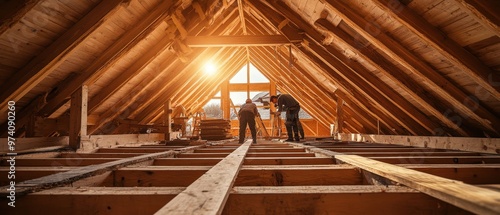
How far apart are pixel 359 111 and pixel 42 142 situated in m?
6.77

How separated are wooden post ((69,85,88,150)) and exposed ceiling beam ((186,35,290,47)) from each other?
7.85ft

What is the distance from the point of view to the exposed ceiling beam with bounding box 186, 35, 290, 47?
5.90m

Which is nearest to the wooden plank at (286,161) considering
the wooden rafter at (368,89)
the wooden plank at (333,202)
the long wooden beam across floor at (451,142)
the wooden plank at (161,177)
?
the wooden plank at (161,177)

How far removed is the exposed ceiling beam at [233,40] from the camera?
19.4 feet

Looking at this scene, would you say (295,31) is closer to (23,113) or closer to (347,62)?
(347,62)

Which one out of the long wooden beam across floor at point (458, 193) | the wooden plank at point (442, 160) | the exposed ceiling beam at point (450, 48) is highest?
the exposed ceiling beam at point (450, 48)

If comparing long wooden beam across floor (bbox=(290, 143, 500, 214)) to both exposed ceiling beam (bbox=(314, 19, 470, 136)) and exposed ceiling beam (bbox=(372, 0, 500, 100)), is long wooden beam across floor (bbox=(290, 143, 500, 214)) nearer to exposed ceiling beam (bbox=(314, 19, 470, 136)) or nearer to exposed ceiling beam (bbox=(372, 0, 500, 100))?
exposed ceiling beam (bbox=(372, 0, 500, 100))

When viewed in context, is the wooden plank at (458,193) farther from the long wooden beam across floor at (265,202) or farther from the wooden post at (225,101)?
the wooden post at (225,101)

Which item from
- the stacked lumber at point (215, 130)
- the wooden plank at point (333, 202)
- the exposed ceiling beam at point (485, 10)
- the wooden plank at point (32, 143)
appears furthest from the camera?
the stacked lumber at point (215, 130)

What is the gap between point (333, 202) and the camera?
113 cm

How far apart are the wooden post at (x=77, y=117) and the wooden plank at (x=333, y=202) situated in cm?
368

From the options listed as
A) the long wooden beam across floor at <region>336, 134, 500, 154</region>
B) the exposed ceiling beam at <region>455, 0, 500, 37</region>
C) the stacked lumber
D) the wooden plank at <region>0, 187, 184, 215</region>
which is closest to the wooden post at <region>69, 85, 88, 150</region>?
the wooden plank at <region>0, 187, 184, 215</region>

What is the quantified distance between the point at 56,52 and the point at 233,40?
3483 mm

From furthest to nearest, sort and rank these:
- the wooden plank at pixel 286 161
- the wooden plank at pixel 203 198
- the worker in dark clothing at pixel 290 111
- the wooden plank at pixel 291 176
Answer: the worker in dark clothing at pixel 290 111 → the wooden plank at pixel 286 161 → the wooden plank at pixel 291 176 → the wooden plank at pixel 203 198
